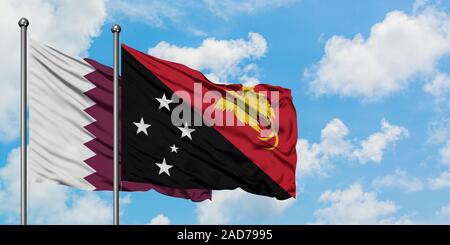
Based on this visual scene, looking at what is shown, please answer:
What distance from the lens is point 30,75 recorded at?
14688 millimetres

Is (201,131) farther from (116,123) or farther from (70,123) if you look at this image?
(70,123)

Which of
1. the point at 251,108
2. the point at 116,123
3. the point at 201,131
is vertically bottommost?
the point at 116,123

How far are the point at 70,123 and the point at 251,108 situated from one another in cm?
395

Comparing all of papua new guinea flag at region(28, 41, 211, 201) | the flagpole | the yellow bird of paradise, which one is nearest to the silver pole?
papua new guinea flag at region(28, 41, 211, 201)

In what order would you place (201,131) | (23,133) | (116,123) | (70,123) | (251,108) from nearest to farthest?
(23,133) → (116,123) → (70,123) → (201,131) → (251,108)

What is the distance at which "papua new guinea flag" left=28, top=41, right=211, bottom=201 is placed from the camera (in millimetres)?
14523

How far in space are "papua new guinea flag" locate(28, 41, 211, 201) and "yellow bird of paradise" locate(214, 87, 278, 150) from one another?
2.41 m

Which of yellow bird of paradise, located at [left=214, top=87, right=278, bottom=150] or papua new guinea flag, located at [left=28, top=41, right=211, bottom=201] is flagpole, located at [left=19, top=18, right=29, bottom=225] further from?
yellow bird of paradise, located at [left=214, top=87, right=278, bottom=150]

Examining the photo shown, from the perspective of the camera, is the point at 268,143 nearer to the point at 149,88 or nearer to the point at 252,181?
the point at 252,181

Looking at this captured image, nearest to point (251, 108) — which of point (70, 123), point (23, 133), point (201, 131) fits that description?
point (201, 131)

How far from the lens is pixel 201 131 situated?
15344 mm

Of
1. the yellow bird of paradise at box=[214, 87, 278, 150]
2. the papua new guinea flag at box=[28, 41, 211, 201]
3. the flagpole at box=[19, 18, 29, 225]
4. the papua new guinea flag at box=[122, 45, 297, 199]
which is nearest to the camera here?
the flagpole at box=[19, 18, 29, 225]
